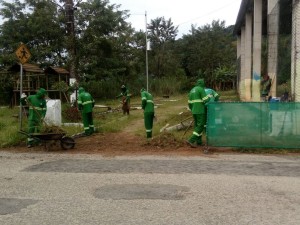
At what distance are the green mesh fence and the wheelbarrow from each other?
430 centimetres

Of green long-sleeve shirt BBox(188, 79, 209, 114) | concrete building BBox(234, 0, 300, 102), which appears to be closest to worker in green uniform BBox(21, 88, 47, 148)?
green long-sleeve shirt BBox(188, 79, 209, 114)

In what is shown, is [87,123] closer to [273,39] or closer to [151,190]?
[151,190]

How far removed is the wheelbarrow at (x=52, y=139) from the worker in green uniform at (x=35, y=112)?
312mm

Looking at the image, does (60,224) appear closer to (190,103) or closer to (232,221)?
(232,221)

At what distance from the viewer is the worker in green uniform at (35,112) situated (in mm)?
11969

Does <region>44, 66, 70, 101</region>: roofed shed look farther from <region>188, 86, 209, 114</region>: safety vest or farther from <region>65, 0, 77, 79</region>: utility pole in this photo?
<region>188, 86, 209, 114</region>: safety vest

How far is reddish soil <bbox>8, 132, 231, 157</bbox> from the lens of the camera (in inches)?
427

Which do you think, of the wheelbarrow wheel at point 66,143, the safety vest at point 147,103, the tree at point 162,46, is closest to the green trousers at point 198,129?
the safety vest at point 147,103

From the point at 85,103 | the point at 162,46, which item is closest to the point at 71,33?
the point at 85,103

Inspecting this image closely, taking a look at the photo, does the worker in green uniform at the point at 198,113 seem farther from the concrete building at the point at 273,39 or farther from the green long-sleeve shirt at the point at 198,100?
the concrete building at the point at 273,39

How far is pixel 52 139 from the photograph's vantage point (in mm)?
11281

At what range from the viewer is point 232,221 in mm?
4945

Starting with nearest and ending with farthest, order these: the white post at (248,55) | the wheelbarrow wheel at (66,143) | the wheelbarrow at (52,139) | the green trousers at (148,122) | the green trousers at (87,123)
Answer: the wheelbarrow at (52,139) < the wheelbarrow wheel at (66,143) < the green trousers at (148,122) < the green trousers at (87,123) < the white post at (248,55)

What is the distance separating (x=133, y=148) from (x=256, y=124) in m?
3.66
